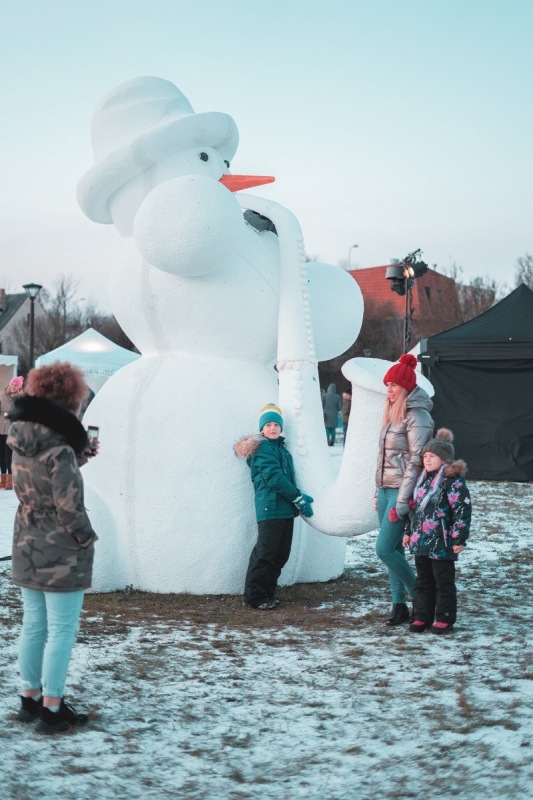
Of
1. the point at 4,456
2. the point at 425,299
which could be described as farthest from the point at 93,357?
the point at 425,299

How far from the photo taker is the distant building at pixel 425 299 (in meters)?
31.9

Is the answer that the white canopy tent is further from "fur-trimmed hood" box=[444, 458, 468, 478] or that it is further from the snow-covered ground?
"fur-trimmed hood" box=[444, 458, 468, 478]

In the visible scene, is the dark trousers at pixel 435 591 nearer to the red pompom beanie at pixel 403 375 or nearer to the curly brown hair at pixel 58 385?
the red pompom beanie at pixel 403 375

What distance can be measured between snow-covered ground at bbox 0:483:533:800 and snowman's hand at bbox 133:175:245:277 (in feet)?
7.13

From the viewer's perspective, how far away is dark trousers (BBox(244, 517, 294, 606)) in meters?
5.49

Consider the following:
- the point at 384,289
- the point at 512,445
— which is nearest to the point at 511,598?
the point at 512,445

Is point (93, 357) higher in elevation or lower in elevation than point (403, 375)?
higher

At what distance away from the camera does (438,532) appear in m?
5.10

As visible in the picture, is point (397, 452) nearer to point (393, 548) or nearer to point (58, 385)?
point (393, 548)

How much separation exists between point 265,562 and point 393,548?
0.80m

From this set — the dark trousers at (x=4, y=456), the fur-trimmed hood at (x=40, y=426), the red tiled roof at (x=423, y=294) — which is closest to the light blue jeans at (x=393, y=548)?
the fur-trimmed hood at (x=40, y=426)

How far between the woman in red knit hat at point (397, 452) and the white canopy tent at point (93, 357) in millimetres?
12719

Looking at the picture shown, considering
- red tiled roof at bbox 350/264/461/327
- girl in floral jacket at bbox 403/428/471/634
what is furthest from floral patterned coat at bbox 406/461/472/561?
red tiled roof at bbox 350/264/461/327

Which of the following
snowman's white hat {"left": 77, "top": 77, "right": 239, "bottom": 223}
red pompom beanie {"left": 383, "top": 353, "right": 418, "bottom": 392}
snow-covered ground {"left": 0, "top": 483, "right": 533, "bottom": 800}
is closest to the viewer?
snow-covered ground {"left": 0, "top": 483, "right": 533, "bottom": 800}
